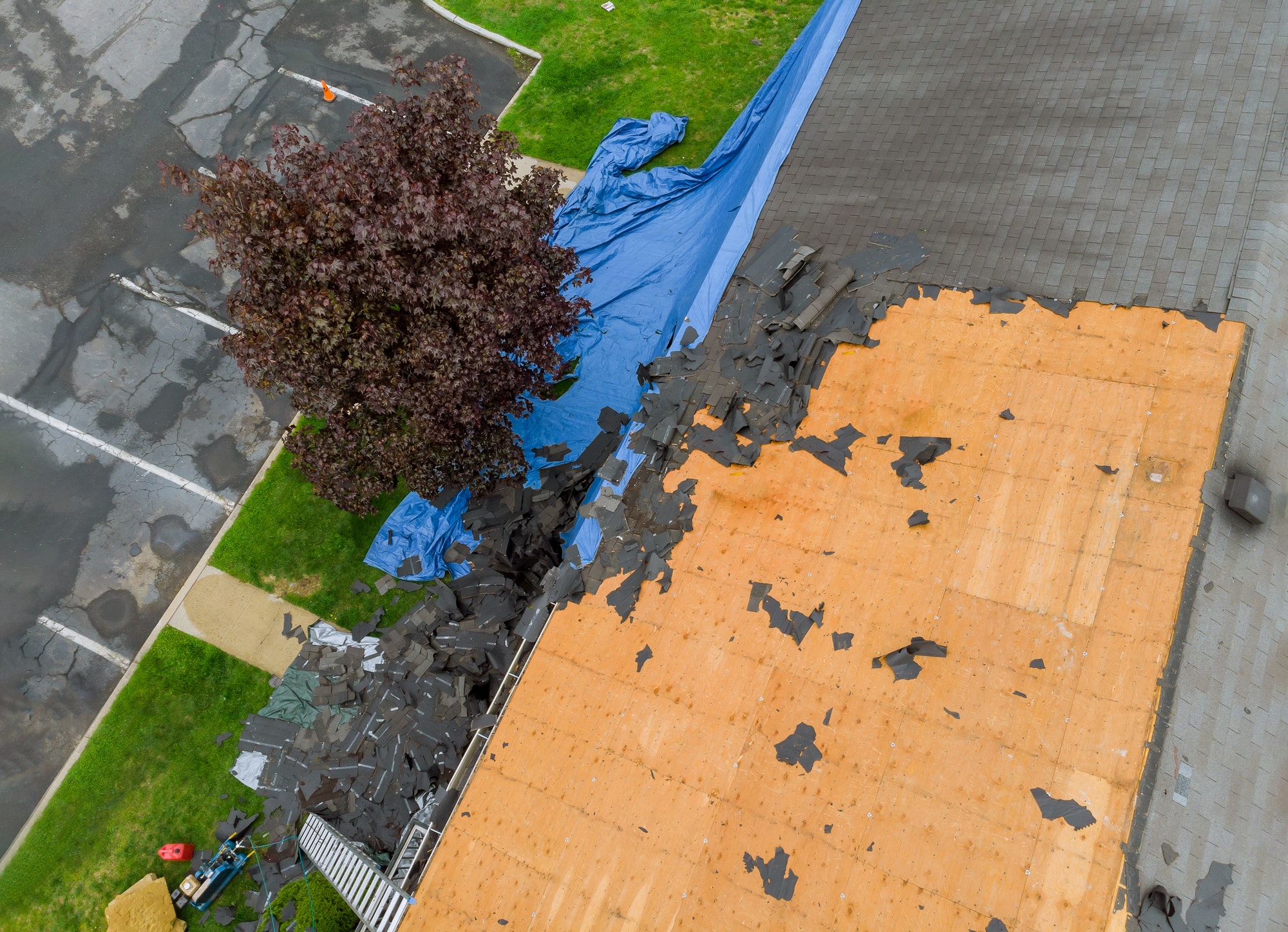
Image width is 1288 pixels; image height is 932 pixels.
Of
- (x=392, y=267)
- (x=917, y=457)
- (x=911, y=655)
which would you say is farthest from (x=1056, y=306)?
(x=392, y=267)

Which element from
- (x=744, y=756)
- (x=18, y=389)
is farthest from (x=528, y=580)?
(x=18, y=389)

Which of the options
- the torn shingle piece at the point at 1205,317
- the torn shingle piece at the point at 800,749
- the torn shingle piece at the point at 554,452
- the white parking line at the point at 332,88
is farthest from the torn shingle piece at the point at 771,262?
the white parking line at the point at 332,88

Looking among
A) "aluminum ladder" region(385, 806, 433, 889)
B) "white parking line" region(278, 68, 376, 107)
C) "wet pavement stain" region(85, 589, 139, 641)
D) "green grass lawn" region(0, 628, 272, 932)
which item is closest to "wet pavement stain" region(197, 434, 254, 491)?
"wet pavement stain" region(85, 589, 139, 641)

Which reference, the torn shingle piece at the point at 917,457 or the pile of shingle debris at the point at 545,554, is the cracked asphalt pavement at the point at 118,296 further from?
the torn shingle piece at the point at 917,457

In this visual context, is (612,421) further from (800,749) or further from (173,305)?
(173,305)

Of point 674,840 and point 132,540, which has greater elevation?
point 132,540

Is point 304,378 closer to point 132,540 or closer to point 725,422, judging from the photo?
point 725,422

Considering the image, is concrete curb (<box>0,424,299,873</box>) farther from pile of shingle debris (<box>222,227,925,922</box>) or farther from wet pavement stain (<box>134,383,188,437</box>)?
pile of shingle debris (<box>222,227,925,922</box>)
